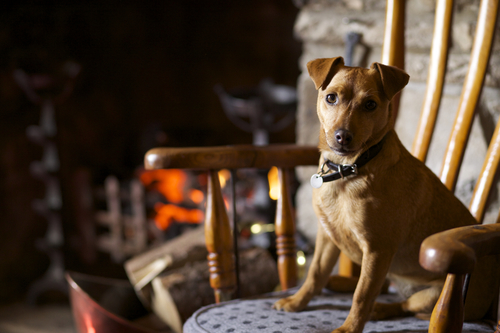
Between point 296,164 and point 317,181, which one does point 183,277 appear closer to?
point 296,164

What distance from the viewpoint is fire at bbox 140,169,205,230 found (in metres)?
2.60

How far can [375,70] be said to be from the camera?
28.9 inches

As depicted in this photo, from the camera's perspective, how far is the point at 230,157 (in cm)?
94

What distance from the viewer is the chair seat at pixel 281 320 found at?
76cm

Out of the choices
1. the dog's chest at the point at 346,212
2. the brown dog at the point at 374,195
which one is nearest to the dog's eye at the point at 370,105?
the brown dog at the point at 374,195

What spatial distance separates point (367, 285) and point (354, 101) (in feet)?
1.11

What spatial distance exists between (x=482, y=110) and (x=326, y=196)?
0.71m

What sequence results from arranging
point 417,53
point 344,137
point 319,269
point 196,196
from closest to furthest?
point 344,137 < point 319,269 < point 417,53 < point 196,196

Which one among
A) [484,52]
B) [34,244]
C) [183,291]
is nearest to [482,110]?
[484,52]

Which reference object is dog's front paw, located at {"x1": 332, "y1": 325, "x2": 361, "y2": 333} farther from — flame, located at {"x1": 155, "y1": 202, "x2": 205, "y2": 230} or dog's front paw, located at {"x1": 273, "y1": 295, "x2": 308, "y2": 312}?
flame, located at {"x1": 155, "y1": 202, "x2": 205, "y2": 230}

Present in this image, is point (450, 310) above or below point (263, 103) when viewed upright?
below

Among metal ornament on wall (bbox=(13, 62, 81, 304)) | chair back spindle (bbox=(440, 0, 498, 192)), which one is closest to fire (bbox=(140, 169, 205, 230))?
metal ornament on wall (bbox=(13, 62, 81, 304))

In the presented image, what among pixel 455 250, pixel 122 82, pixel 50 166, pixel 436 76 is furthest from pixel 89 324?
pixel 122 82

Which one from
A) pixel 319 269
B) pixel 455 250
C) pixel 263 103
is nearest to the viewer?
pixel 455 250
